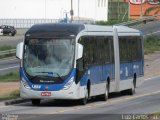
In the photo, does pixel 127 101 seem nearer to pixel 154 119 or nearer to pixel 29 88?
pixel 29 88

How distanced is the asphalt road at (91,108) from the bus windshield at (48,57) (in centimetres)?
125

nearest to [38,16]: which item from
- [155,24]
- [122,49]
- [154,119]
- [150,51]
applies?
[155,24]

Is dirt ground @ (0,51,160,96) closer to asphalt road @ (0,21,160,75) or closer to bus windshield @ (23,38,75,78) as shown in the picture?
bus windshield @ (23,38,75,78)

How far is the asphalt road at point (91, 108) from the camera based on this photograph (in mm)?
19998

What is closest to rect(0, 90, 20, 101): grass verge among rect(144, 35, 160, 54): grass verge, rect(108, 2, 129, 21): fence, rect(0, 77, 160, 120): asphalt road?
rect(0, 77, 160, 120): asphalt road

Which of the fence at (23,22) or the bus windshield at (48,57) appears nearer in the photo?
the bus windshield at (48,57)

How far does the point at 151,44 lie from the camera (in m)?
66.4

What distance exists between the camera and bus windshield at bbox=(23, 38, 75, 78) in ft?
79.0

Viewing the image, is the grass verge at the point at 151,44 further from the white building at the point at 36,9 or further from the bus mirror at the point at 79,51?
the white building at the point at 36,9

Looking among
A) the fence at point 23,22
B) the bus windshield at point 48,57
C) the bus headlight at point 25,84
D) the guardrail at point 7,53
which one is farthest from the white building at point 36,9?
the bus headlight at point 25,84

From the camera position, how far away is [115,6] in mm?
136625

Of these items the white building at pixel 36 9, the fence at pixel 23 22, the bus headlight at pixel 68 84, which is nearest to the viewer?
the bus headlight at pixel 68 84

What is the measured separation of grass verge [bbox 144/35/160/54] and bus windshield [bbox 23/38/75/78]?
35.3m

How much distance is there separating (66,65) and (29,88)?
1505 mm
